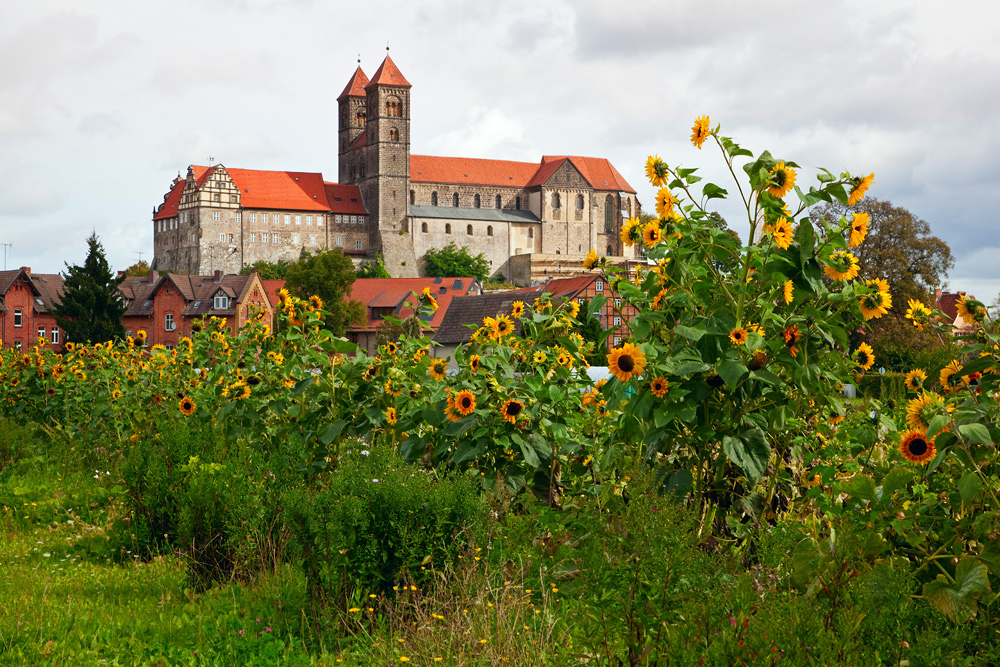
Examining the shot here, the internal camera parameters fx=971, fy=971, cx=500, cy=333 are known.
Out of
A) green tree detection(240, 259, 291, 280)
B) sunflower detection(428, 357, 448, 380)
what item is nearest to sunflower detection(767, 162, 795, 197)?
sunflower detection(428, 357, 448, 380)

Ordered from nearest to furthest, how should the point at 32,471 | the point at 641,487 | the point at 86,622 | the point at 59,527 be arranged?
1. the point at 641,487
2. the point at 86,622
3. the point at 59,527
4. the point at 32,471

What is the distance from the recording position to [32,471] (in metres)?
8.27

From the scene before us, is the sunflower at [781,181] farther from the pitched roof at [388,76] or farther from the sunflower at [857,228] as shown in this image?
the pitched roof at [388,76]

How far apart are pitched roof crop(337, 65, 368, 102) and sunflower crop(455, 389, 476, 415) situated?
10144 cm

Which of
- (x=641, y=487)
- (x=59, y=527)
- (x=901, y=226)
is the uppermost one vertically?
(x=901, y=226)

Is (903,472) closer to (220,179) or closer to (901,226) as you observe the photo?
(901,226)

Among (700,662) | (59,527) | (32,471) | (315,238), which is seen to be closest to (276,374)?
(59,527)

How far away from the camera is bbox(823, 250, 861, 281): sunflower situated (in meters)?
3.92

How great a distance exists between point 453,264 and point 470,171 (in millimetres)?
Result: 15231

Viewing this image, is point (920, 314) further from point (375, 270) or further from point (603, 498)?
point (375, 270)

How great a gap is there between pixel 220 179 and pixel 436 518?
88.3m

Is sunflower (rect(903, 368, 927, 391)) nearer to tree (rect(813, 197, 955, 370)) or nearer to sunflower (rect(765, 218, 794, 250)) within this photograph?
sunflower (rect(765, 218, 794, 250))

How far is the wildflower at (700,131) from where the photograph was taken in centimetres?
400

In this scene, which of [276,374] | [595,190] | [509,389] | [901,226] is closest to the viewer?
[509,389]
